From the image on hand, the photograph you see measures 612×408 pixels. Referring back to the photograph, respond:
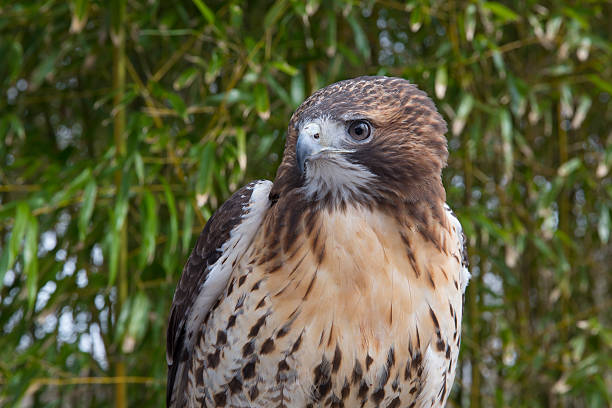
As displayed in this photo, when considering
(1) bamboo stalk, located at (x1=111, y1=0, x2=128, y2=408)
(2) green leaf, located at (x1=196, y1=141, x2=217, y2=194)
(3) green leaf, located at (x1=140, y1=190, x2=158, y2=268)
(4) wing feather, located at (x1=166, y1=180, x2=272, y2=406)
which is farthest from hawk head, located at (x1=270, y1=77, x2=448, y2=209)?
(1) bamboo stalk, located at (x1=111, y1=0, x2=128, y2=408)

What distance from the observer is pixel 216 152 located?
2270mm

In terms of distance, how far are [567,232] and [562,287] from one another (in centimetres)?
43

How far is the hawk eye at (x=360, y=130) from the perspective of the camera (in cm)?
124

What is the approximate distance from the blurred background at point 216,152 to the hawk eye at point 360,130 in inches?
32.4

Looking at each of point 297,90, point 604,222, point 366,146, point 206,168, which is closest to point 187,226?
point 206,168

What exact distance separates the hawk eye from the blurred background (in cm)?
82

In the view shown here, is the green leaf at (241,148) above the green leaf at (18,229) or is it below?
above

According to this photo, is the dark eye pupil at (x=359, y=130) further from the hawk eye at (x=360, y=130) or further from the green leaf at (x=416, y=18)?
the green leaf at (x=416, y=18)

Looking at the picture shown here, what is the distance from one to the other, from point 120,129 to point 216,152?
0.32 metres

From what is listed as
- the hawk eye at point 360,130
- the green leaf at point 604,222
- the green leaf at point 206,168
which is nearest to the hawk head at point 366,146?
the hawk eye at point 360,130

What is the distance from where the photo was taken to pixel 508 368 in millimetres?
2736

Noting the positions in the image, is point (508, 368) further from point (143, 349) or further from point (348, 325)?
point (348, 325)

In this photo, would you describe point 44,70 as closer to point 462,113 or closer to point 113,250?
point 113,250

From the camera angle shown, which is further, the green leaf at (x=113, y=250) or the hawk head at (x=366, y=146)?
the green leaf at (x=113, y=250)
